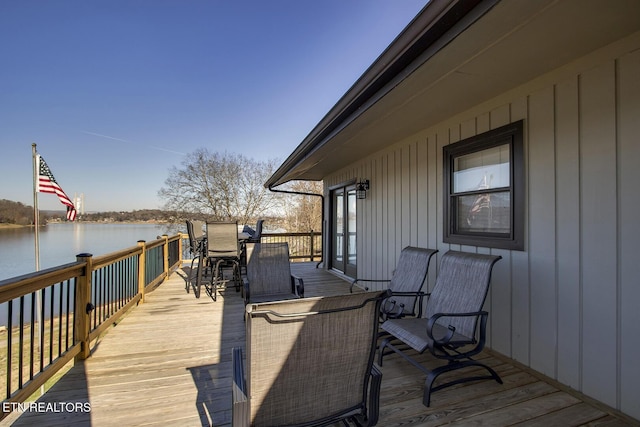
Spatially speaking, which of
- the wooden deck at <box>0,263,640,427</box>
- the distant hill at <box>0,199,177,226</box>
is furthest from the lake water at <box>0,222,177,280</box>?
the wooden deck at <box>0,263,640,427</box>

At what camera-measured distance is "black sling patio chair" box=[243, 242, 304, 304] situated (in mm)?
3791

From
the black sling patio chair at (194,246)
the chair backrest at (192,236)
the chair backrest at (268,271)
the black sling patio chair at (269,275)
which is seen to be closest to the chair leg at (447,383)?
the black sling patio chair at (269,275)

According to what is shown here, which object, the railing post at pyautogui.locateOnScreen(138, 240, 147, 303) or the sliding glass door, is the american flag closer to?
the railing post at pyautogui.locateOnScreen(138, 240, 147, 303)

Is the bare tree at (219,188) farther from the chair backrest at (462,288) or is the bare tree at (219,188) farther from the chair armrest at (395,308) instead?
the chair backrest at (462,288)

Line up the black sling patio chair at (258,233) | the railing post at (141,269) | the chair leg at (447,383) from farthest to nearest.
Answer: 1. the black sling patio chair at (258,233)
2. the railing post at (141,269)
3. the chair leg at (447,383)

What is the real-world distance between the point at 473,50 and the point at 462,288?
1909 mm

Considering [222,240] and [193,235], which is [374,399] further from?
[193,235]

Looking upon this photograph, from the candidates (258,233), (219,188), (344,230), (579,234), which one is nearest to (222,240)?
(258,233)

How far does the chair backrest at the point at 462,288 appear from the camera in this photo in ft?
7.75

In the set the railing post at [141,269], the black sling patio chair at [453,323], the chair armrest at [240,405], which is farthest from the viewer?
the railing post at [141,269]

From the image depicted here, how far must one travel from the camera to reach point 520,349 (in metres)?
2.57

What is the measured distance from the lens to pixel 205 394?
2.17 metres

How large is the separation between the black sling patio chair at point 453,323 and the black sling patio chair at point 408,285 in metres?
0.24

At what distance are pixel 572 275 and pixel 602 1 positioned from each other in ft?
5.89
